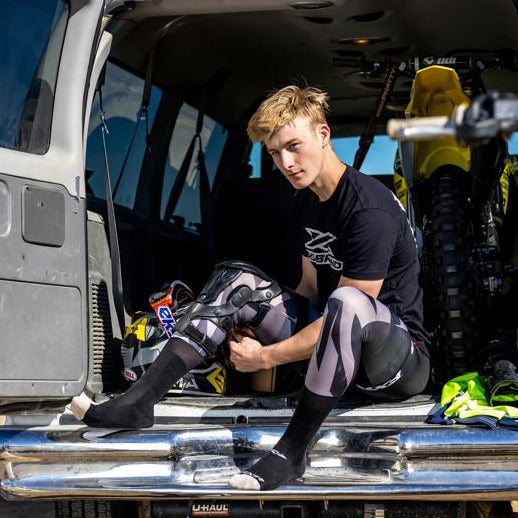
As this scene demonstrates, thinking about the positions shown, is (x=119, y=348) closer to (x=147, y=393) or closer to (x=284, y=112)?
(x=147, y=393)

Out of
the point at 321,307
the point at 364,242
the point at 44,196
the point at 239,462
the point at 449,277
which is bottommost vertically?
the point at 239,462

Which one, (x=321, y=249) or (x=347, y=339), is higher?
(x=321, y=249)

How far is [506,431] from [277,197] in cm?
266

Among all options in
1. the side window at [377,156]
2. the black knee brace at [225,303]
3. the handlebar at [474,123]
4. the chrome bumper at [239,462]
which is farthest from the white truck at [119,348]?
the handlebar at [474,123]

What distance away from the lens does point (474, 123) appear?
5.84 feet

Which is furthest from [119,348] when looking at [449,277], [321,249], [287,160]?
[449,277]

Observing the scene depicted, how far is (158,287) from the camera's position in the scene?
4941 mm

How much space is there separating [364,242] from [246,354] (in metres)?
0.64

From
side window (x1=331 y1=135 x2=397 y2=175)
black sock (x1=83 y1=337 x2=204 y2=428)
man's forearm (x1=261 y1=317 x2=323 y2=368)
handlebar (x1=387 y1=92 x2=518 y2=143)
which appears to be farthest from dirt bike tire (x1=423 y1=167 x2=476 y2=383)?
handlebar (x1=387 y1=92 x2=518 y2=143)

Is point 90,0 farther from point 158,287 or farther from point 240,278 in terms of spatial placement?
point 158,287

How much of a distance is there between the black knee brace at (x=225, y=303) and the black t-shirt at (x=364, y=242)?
0.78ft

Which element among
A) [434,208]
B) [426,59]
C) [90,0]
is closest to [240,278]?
[434,208]

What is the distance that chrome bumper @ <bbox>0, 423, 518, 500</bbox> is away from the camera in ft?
11.0

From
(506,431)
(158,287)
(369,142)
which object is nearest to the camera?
(506,431)
